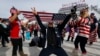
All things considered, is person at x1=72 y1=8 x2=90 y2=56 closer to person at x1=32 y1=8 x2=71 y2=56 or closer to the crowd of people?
the crowd of people

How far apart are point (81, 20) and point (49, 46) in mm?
3555

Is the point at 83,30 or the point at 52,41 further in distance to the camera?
the point at 83,30

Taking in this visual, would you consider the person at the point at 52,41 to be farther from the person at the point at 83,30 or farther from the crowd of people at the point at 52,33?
the person at the point at 83,30

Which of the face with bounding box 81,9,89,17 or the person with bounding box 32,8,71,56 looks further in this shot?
the face with bounding box 81,9,89,17

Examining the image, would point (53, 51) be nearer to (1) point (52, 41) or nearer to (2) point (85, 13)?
(1) point (52, 41)

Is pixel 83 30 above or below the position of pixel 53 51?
below

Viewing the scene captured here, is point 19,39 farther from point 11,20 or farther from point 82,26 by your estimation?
point 82,26

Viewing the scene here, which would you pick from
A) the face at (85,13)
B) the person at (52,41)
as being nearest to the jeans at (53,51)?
the person at (52,41)

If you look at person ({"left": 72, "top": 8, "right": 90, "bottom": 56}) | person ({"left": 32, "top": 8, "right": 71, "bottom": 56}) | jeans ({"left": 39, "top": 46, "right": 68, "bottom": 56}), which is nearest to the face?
person ({"left": 72, "top": 8, "right": 90, "bottom": 56})

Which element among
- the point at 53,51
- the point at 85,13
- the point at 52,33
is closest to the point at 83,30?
the point at 85,13

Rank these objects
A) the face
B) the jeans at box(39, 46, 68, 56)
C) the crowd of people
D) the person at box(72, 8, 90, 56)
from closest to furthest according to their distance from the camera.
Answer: the jeans at box(39, 46, 68, 56)
the crowd of people
the face
the person at box(72, 8, 90, 56)

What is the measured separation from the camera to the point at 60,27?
29.2 ft

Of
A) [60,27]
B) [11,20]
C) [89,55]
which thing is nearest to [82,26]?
[89,55]

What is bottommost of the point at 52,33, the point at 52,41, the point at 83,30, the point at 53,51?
the point at 83,30
